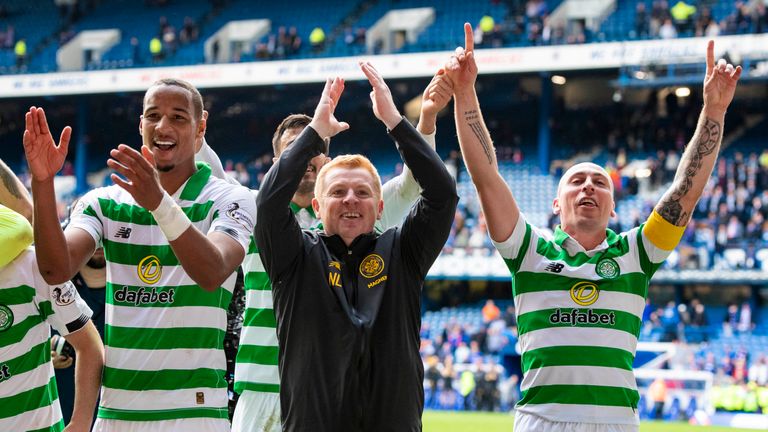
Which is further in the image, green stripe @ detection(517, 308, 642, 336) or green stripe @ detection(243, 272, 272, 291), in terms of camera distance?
green stripe @ detection(243, 272, 272, 291)

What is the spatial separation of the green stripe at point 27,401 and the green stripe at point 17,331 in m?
0.20

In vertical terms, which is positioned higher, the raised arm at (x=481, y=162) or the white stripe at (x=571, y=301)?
the raised arm at (x=481, y=162)

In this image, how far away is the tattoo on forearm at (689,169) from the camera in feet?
15.6

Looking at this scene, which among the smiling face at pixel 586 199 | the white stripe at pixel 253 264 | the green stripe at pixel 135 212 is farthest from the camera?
the white stripe at pixel 253 264

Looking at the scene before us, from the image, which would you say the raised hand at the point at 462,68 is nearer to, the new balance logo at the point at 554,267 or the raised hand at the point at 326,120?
the raised hand at the point at 326,120

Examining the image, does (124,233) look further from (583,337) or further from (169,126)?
(583,337)

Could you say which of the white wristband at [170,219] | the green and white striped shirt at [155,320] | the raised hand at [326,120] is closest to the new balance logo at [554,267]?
the raised hand at [326,120]

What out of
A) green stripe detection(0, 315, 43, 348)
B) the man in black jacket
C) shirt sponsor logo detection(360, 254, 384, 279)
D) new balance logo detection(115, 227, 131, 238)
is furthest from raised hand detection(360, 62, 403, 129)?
green stripe detection(0, 315, 43, 348)

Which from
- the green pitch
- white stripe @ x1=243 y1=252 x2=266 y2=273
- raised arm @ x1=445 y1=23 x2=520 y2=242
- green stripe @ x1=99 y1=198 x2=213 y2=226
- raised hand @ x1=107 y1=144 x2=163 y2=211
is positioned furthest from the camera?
the green pitch

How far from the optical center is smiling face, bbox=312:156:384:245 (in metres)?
4.08

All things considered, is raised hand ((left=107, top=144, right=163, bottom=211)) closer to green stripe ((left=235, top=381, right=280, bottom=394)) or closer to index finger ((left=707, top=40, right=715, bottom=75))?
green stripe ((left=235, top=381, right=280, bottom=394))

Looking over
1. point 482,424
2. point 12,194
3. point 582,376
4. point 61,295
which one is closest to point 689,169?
point 582,376

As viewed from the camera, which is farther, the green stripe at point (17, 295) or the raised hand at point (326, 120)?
the raised hand at point (326, 120)

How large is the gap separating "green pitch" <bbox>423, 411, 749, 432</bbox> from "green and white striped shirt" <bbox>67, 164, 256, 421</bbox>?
1249 cm
